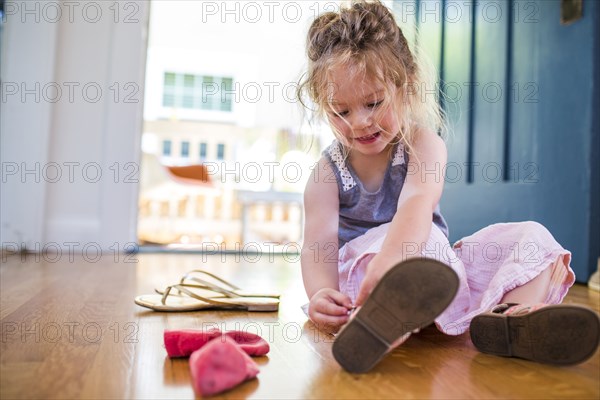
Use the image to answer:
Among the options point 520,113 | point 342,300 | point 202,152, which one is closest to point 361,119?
point 342,300

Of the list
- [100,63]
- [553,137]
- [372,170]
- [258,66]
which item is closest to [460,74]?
[553,137]

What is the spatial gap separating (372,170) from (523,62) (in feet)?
3.13

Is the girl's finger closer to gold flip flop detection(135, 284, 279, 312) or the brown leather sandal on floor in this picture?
the brown leather sandal on floor

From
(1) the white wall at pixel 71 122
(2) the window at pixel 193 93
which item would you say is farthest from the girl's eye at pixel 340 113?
(2) the window at pixel 193 93

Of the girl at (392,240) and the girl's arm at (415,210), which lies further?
the girl's arm at (415,210)

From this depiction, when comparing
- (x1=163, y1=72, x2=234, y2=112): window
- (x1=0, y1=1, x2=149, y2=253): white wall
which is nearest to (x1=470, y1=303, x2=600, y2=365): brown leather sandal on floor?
(x1=0, y1=1, x2=149, y2=253): white wall

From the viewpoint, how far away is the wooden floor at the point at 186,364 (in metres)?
0.51

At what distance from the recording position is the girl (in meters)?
0.54

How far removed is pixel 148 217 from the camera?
4426 mm

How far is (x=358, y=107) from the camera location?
78 cm

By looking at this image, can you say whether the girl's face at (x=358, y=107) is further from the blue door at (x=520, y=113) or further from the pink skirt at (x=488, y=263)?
the blue door at (x=520, y=113)

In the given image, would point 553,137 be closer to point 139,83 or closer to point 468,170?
point 468,170

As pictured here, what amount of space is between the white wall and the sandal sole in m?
1.63

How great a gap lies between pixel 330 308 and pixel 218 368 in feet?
0.70
